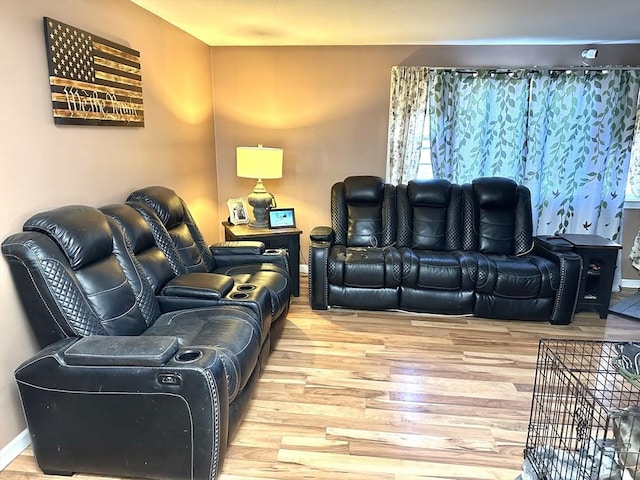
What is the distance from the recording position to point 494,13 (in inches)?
117

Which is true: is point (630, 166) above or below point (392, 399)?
Answer: above

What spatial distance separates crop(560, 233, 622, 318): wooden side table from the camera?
3521mm

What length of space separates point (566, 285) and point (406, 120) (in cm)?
203

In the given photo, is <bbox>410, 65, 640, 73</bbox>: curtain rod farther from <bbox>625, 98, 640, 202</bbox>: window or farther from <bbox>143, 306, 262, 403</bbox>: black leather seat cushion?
<bbox>143, 306, 262, 403</bbox>: black leather seat cushion

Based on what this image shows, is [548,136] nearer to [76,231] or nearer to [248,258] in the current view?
[248,258]

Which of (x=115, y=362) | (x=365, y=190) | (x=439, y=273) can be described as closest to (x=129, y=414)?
(x=115, y=362)

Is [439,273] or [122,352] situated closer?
[122,352]

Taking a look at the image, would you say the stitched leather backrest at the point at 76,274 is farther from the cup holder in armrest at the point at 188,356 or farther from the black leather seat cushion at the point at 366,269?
the black leather seat cushion at the point at 366,269

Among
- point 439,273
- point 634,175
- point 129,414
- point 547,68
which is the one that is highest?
point 547,68

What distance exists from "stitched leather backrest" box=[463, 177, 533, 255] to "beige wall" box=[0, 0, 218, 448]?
2.58 m

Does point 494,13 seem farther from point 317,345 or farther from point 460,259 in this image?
point 317,345

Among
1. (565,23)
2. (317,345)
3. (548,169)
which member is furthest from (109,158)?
(548,169)

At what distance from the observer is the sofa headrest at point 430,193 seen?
392 cm

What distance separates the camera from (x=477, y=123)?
13.6ft
